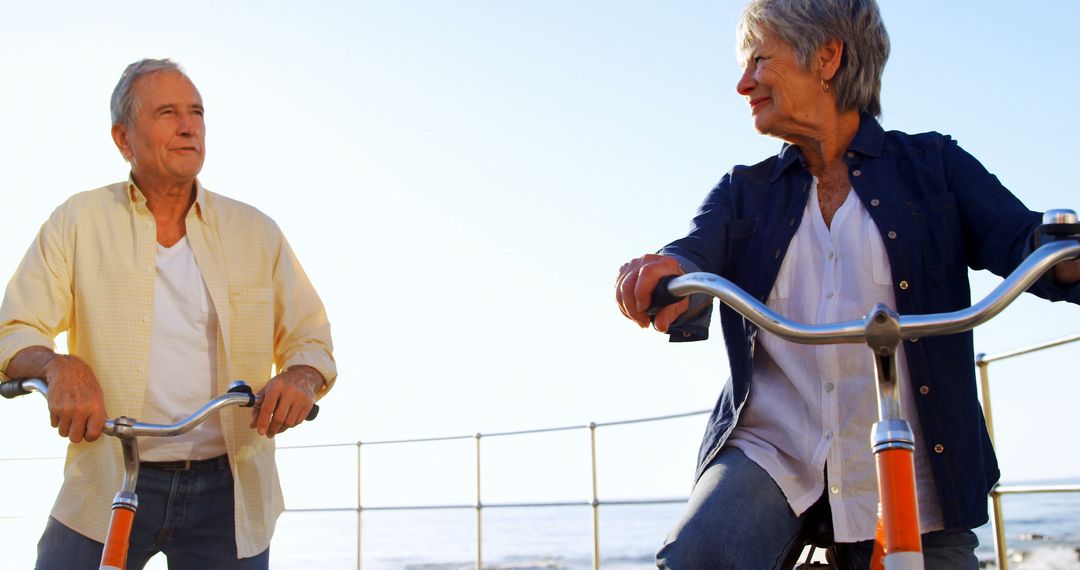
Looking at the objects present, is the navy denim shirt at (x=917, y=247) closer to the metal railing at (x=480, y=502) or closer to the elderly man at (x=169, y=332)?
the elderly man at (x=169, y=332)

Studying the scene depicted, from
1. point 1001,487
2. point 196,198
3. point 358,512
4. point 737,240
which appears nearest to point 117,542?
point 196,198

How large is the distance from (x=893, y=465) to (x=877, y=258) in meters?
0.83

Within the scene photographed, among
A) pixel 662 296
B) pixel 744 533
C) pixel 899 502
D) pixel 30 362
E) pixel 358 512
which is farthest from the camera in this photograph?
pixel 358 512

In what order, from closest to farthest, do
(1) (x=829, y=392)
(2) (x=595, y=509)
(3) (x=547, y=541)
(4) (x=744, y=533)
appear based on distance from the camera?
(4) (x=744, y=533)
(1) (x=829, y=392)
(2) (x=595, y=509)
(3) (x=547, y=541)

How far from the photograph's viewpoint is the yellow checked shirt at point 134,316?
2.70 m

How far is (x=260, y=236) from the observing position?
3.06 m

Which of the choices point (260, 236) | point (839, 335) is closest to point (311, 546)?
point (260, 236)

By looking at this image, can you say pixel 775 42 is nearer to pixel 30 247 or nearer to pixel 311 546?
pixel 30 247

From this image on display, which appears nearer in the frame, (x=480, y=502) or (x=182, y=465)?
(x=182, y=465)

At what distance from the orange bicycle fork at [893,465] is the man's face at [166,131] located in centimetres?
202

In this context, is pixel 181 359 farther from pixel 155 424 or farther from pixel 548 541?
pixel 548 541

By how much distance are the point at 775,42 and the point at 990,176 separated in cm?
48

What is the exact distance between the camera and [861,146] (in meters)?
2.25

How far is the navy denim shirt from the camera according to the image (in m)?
2.00
